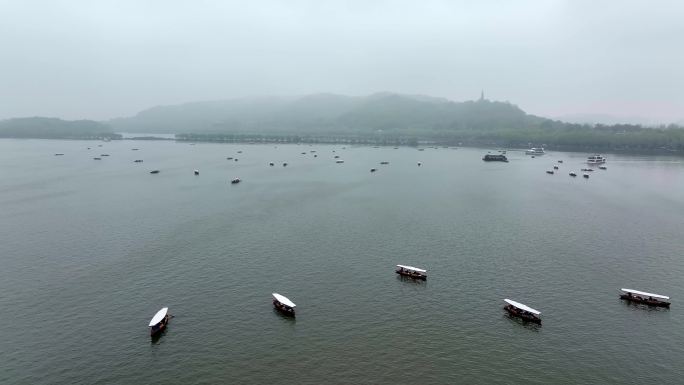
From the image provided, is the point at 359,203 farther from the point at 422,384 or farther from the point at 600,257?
the point at 422,384

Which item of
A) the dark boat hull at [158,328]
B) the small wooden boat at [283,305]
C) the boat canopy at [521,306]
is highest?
the boat canopy at [521,306]

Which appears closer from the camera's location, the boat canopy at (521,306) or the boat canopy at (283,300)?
the boat canopy at (521,306)

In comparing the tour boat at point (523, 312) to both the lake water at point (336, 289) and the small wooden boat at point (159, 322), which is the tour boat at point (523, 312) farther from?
the small wooden boat at point (159, 322)

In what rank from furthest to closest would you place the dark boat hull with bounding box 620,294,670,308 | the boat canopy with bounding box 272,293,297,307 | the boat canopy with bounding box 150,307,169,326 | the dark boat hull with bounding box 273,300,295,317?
1. the dark boat hull with bounding box 620,294,670,308
2. the boat canopy with bounding box 272,293,297,307
3. the dark boat hull with bounding box 273,300,295,317
4. the boat canopy with bounding box 150,307,169,326

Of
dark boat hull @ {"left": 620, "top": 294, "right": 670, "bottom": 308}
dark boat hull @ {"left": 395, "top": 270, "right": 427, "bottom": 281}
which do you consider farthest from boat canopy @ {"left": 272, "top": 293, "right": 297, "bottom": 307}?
dark boat hull @ {"left": 620, "top": 294, "right": 670, "bottom": 308}

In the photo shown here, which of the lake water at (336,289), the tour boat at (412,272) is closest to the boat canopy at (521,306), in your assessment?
the lake water at (336,289)

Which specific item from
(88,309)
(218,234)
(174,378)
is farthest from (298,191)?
(174,378)

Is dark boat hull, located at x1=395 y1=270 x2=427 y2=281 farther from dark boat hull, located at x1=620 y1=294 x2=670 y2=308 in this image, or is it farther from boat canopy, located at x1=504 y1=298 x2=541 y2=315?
dark boat hull, located at x1=620 y1=294 x2=670 y2=308
